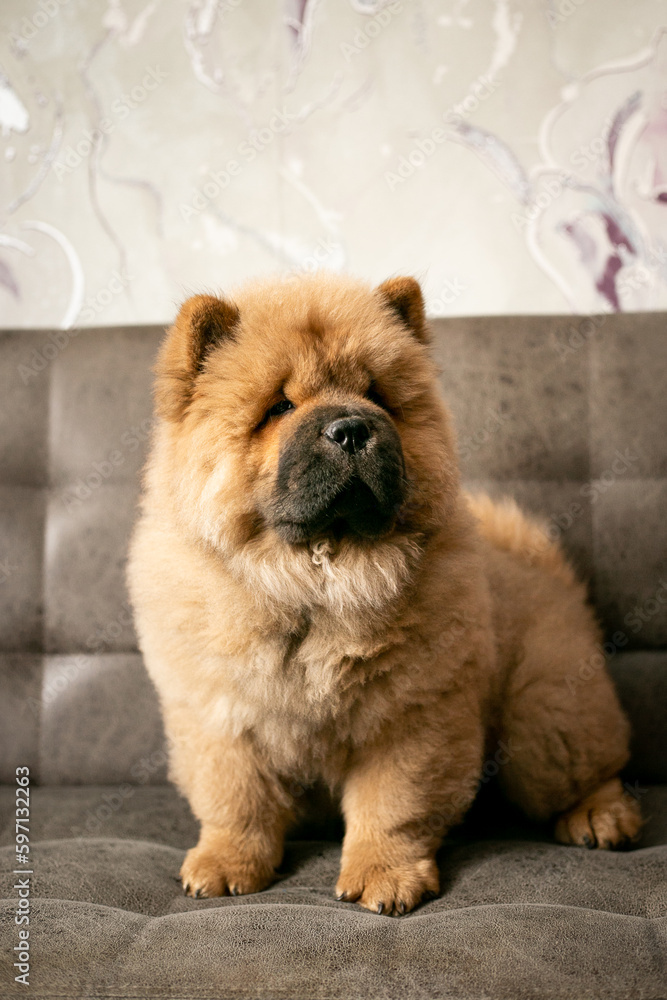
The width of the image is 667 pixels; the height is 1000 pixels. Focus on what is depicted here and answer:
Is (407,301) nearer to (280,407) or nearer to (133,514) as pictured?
(280,407)

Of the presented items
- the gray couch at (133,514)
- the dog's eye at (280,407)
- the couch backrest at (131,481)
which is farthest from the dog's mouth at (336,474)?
the couch backrest at (131,481)

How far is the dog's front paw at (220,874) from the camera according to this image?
148cm

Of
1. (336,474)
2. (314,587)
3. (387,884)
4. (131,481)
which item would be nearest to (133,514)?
(131,481)

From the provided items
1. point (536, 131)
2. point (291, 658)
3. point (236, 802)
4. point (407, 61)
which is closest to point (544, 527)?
point (291, 658)

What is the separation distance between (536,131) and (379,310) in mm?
1339

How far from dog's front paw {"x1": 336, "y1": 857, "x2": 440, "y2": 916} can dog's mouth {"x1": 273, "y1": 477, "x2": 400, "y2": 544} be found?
0.61 metres

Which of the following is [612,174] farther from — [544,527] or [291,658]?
[291,658]

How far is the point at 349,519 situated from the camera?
1.43m

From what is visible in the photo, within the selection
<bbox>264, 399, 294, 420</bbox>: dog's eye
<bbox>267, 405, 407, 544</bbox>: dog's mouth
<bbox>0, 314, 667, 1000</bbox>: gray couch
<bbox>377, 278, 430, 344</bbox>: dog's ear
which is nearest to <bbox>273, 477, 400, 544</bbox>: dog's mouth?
<bbox>267, 405, 407, 544</bbox>: dog's mouth

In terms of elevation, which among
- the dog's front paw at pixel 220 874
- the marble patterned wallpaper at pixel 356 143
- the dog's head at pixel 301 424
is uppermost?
the marble patterned wallpaper at pixel 356 143

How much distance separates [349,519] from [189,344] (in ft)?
1.52

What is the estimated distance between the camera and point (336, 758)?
5.07 feet

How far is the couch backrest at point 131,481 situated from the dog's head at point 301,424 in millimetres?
737

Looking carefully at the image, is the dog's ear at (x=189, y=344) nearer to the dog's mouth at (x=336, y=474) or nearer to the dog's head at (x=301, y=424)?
the dog's head at (x=301, y=424)
